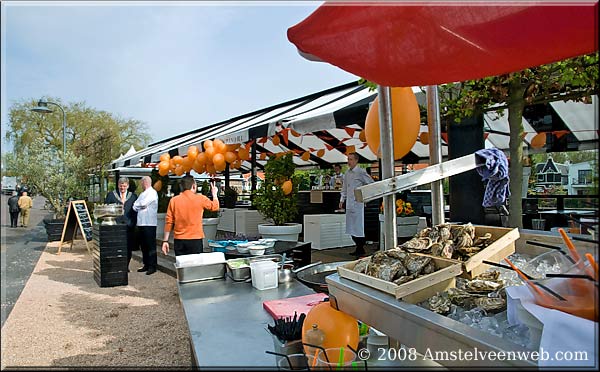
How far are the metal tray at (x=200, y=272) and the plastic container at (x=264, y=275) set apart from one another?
1.20ft

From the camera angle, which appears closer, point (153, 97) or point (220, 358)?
point (153, 97)

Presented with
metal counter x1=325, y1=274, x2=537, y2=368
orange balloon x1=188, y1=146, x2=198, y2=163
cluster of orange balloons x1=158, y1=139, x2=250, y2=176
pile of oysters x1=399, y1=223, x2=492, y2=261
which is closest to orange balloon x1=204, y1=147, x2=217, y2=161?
cluster of orange balloons x1=158, y1=139, x2=250, y2=176

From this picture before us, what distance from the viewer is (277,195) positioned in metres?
7.47

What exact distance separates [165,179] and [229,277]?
787 centimetres

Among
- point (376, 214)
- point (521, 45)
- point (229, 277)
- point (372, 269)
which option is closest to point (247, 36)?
point (521, 45)

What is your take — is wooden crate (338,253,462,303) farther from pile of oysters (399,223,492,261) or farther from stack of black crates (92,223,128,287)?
stack of black crates (92,223,128,287)

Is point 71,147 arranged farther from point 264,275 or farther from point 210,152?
point 264,275

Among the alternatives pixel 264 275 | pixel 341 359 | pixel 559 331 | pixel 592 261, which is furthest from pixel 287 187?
pixel 592 261

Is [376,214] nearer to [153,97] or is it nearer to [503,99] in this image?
[503,99]

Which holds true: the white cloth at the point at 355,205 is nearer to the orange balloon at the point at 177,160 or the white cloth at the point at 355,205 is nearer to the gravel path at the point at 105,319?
the gravel path at the point at 105,319

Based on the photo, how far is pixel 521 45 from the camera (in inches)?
49.3

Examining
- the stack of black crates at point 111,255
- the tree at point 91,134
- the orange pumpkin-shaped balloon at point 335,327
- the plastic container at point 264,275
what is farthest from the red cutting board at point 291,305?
the tree at point 91,134

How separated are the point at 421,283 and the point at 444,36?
2.70 ft

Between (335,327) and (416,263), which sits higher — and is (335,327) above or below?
below
